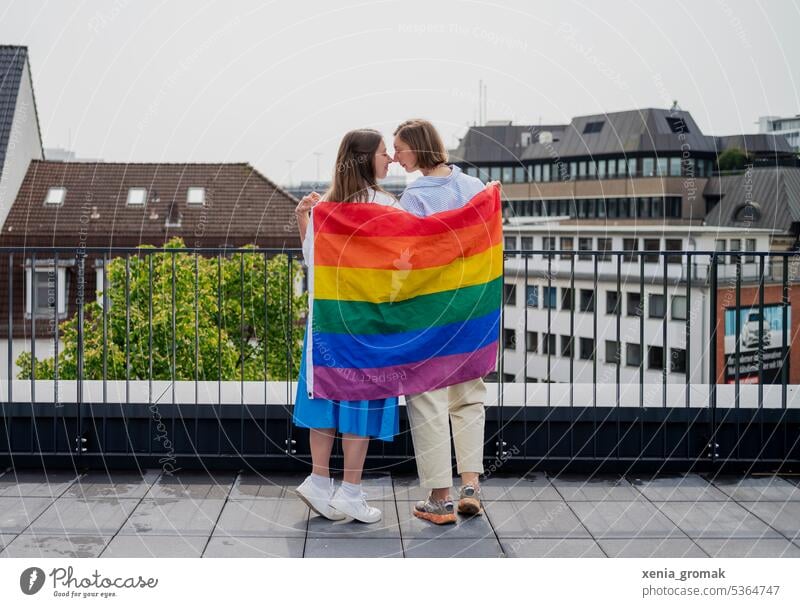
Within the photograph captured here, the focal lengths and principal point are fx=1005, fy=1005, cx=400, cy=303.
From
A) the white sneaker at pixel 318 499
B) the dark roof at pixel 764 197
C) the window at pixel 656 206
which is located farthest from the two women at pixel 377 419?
the window at pixel 656 206

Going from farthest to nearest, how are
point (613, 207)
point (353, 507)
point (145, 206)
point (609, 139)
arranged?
point (609, 139) < point (613, 207) < point (145, 206) < point (353, 507)

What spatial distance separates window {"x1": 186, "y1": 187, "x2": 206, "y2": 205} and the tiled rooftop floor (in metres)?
38.2

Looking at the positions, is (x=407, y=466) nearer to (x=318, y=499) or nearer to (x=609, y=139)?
(x=318, y=499)

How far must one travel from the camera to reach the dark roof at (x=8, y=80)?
3684 cm

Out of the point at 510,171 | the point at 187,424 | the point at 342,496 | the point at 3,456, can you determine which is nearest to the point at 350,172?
the point at 342,496

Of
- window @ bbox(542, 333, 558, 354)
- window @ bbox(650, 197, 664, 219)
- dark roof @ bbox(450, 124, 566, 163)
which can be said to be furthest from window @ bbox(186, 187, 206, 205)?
dark roof @ bbox(450, 124, 566, 163)

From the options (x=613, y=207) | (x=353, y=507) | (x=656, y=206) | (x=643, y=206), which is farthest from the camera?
(x=613, y=207)

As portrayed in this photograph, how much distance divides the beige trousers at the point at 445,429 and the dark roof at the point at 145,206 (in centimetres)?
3417

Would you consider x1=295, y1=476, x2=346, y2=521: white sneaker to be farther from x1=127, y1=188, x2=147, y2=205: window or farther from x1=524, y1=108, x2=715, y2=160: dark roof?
x1=524, y1=108, x2=715, y2=160: dark roof

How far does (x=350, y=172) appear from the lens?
4.34 meters

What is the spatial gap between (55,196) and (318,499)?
142 ft

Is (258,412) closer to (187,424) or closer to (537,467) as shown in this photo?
(187,424)

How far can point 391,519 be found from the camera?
15.0ft

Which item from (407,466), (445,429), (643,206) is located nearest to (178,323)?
(407,466)
